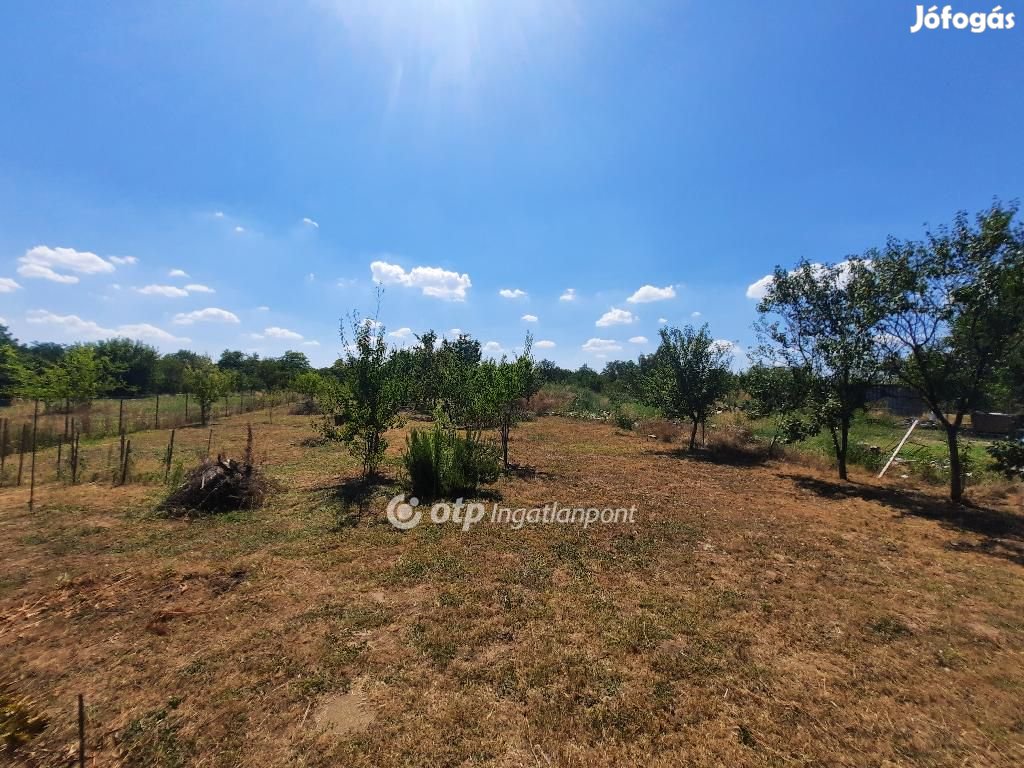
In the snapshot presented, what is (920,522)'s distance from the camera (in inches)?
319

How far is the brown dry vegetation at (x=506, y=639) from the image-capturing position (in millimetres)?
2785

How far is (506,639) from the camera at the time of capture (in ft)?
12.8

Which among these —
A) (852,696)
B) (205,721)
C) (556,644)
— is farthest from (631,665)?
(205,721)

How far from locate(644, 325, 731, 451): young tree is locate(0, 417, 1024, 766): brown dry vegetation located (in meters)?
8.65

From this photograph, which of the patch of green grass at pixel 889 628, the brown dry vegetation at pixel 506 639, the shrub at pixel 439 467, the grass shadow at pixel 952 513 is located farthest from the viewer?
the shrub at pixel 439 467

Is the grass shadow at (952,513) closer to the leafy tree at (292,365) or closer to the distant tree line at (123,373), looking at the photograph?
the distant tree line at (123,373)

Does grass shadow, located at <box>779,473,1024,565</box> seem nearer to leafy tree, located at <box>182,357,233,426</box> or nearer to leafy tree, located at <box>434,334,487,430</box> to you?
leafy tree, located at <box>434,334,487,430</box>

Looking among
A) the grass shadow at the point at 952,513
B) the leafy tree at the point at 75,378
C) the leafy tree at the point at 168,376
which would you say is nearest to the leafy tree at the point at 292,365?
the leafy tree at the point at 168,376

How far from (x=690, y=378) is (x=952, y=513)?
8.43m

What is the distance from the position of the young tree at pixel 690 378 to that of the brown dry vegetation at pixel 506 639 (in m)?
8.65

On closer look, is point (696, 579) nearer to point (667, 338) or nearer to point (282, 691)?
point (282, 691)

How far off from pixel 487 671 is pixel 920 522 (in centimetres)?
971

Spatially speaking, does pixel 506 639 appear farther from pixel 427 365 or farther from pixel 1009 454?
pixel 427 365

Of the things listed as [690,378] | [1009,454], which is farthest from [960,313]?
[690,378]
